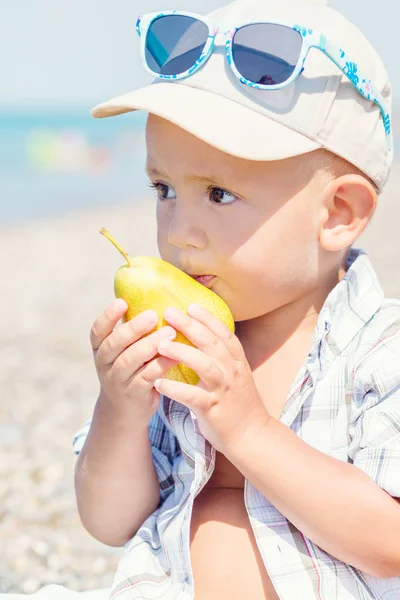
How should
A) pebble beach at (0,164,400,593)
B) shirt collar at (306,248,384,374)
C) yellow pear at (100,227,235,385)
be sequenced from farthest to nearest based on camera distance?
pebble beach at (0,164,400,593) < shirt collar at (306,248,384,374) < yellow pear at (100,227,235,385)

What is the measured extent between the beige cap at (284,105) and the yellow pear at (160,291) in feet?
1.29

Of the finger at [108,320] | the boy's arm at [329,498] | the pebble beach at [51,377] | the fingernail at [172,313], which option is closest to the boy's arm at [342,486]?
the boy's arm at [329,498]

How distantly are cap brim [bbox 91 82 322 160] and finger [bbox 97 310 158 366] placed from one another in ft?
1.78

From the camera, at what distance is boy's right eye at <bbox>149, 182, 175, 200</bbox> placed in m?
2.68

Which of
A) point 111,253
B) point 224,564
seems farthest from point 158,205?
point 111,253

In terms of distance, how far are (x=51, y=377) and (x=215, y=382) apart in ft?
16.7

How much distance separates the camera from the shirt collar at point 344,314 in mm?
2559

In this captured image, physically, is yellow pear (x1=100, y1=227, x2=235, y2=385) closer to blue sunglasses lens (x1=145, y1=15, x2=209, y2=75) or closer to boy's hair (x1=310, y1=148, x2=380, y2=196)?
boy's hair (x1=310, y1=148, x2=380, y2=196)

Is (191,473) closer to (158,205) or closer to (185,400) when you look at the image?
(185,400)

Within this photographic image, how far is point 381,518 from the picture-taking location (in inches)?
89.3

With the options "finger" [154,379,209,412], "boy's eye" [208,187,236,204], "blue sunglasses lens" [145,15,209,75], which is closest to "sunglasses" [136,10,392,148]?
"blue sunglasses lens" [145,15,209,75]

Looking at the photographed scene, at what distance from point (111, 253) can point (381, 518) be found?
1085cm

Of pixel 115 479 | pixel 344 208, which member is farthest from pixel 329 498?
pixel 344 208

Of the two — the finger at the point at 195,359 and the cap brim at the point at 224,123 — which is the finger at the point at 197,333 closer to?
the finger at the point at 195,359
